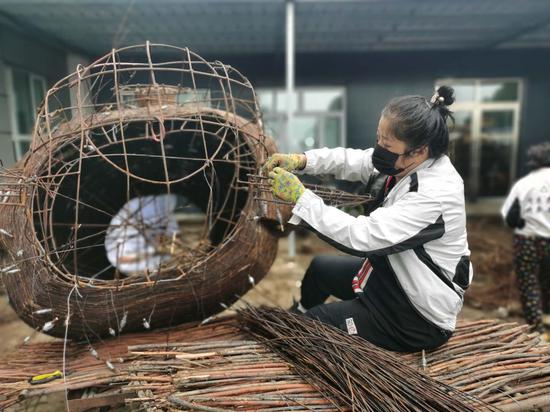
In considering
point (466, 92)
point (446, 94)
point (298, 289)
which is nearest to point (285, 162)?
point (446, 94)

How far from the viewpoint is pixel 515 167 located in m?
8.34

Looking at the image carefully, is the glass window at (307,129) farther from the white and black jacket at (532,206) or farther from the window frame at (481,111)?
the white and black jacket at (532,206)

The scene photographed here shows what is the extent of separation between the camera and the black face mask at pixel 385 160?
5.50 ft

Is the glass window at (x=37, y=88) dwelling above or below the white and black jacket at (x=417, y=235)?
above

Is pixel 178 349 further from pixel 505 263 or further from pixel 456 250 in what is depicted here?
pixel 505 263

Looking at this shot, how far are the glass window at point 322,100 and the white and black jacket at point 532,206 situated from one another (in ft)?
16.0

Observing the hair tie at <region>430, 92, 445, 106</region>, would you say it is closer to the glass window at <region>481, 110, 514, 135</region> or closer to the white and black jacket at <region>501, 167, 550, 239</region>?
the white and black jacket at <region>501, 167, 550, 239</region>

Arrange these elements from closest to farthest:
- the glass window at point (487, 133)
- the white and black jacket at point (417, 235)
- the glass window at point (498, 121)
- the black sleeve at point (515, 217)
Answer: the white and black jacket at point (417, 235) → the black sleeve at point (515, 217) → the glass window at point (487, 133) → the glass window at point (498, 121)

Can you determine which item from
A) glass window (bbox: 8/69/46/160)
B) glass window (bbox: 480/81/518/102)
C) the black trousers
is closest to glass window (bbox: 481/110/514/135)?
glass window (bbox: 480/81/518/102)

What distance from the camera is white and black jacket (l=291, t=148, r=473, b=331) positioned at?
1.51 m

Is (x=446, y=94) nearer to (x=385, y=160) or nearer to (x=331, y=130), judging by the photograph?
(x=385, y=160)

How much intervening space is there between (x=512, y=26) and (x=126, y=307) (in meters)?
7.35

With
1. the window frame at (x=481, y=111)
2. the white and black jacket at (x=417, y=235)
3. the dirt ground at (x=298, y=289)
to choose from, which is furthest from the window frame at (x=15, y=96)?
the window frame at (x=481, y=111)

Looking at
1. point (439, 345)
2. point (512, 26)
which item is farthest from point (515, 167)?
point (439, 345)
